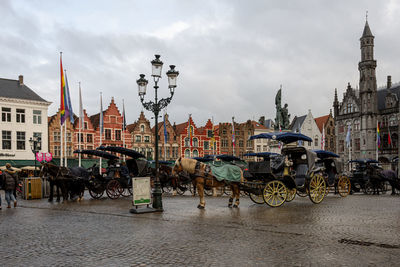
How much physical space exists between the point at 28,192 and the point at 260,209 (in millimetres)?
12022

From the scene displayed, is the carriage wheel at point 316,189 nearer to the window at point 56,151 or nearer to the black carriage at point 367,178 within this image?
the black carriage at point 367,178

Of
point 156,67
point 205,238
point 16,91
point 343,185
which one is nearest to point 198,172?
point 156,67

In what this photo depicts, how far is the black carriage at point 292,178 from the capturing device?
43.4ft

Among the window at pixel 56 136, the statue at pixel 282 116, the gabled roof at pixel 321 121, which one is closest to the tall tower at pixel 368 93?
the gabled roof at pixel 321 121

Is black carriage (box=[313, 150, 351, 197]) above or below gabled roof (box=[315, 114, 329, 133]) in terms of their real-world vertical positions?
below

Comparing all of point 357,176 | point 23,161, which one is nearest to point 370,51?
point 357,176

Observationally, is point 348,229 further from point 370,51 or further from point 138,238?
point 370,51

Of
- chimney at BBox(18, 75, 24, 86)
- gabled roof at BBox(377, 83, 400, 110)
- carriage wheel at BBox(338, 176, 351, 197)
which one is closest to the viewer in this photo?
carriage wheel at BBox(338, 176, 351, 197)

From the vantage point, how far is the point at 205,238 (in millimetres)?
7801

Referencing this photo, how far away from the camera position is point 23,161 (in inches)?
1636

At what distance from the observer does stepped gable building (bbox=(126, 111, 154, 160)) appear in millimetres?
56031

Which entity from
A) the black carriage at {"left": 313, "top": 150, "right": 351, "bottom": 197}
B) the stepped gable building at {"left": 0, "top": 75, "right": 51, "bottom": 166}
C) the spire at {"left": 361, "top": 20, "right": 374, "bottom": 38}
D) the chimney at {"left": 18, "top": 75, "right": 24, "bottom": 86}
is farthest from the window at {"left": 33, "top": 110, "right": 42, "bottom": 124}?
the spire at {"left": 361, "top": 20, "right": 374, "bottom": 38}

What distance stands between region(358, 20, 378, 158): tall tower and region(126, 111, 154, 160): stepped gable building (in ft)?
112

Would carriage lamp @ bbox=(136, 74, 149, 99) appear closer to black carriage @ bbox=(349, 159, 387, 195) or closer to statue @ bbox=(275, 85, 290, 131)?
black carriage @ bbox=(349, 159, 387, 195)
